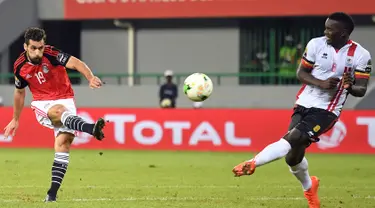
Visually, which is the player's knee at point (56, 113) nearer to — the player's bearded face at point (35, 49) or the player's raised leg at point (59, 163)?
the player's raised leg at point (59, 163)

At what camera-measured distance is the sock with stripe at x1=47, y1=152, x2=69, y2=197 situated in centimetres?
1067

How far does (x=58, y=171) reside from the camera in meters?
10.7

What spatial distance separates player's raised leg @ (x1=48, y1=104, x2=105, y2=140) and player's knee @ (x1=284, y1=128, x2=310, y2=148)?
1978 mm

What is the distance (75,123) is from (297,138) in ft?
7.99

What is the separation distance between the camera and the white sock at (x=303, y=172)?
10430 mm

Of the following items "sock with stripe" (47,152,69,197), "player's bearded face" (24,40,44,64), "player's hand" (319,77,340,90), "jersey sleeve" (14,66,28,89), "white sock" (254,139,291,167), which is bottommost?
"sock with stripe" (47,152,69,197)

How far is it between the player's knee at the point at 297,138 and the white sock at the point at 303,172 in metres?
0.48

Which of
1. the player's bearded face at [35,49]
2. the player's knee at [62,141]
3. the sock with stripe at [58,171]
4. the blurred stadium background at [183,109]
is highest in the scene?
the player's bearded face at [35,49]

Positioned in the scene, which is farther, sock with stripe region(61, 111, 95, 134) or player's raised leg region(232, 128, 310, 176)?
sock with stripe region(61, 111, 95, 134)

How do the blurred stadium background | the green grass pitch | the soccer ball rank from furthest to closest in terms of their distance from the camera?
the blurred stadium background, the soccer ball, the green grass pitch

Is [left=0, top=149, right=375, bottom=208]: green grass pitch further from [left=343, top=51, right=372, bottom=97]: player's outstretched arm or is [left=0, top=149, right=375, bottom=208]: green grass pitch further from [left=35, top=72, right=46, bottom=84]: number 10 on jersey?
[left=343, top=51, right=372, bottom=97]: player's outstretched arm

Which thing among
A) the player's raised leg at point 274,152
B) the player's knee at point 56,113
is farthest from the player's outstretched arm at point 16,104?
the player's raised leg at point 274,152

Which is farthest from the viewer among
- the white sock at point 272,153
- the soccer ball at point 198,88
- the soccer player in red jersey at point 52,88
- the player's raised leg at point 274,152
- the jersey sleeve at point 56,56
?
the soccer ball at point 198,88

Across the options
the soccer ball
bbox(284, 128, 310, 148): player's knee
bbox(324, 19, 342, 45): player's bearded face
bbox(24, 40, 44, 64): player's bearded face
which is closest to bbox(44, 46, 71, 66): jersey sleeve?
bbox(24, 40, 44, 64): player's bearded face
